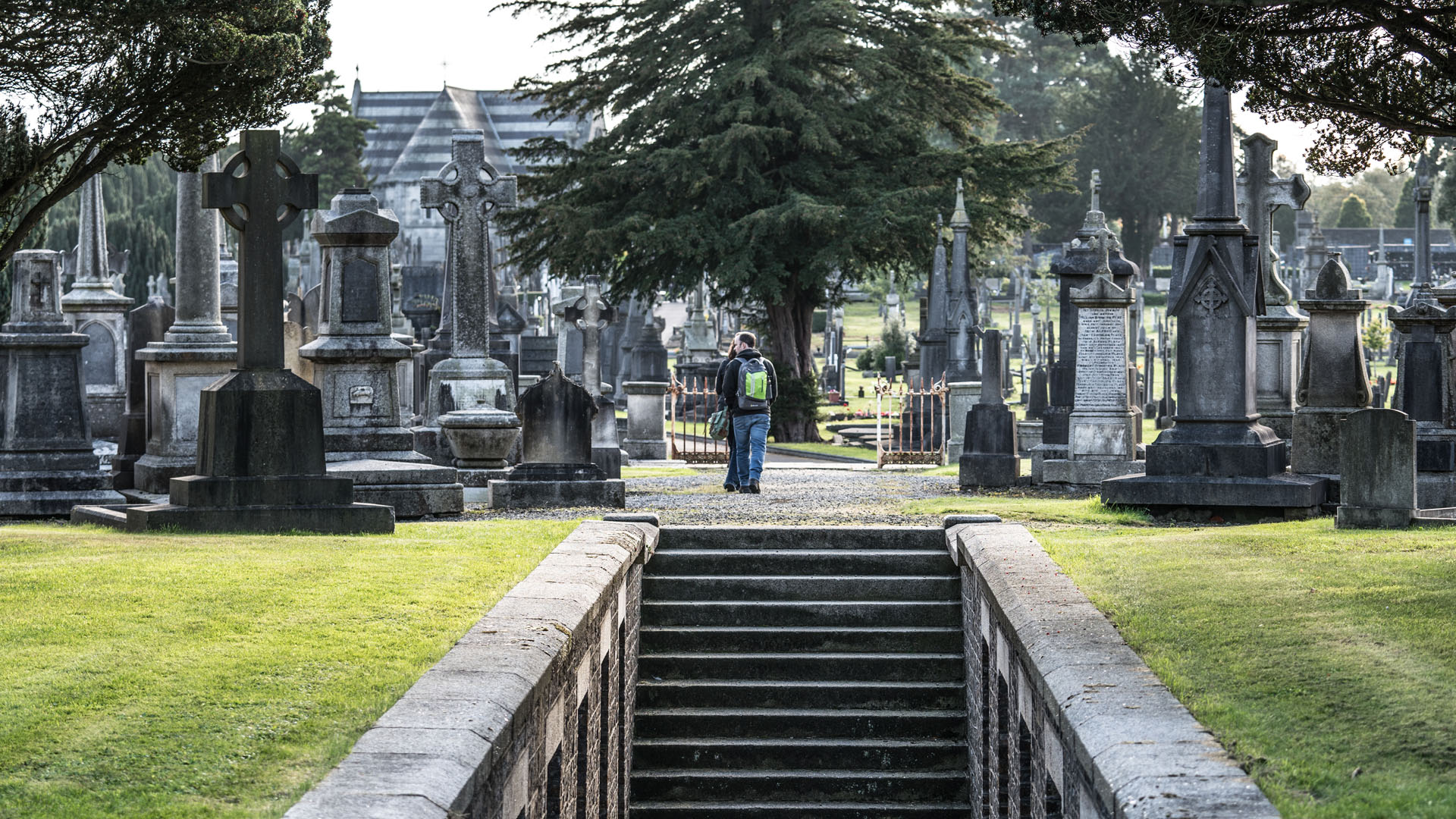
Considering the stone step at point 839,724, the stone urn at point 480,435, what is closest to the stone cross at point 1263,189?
the stone urn at point 480,435

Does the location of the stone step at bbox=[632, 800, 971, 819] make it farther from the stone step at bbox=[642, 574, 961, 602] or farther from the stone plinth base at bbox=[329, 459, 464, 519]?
the stone plinth base at bbox=[329, 459, 464, 519]

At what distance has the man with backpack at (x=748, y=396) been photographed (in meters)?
15.8

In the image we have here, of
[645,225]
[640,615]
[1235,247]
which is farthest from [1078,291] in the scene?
[645,225]

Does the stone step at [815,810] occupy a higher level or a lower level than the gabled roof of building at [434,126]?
lower

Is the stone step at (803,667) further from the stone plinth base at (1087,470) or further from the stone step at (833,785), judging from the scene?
the stone plinth base at (1087,470)

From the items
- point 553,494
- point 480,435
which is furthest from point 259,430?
point 480,435

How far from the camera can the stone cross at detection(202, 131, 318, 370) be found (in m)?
11.0

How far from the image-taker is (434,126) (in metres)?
90.6

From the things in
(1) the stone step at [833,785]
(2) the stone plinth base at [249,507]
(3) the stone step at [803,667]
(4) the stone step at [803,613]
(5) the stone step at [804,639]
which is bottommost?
(1) the stone step at [833,785]

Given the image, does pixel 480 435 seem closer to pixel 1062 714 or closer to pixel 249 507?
pixel 249 507

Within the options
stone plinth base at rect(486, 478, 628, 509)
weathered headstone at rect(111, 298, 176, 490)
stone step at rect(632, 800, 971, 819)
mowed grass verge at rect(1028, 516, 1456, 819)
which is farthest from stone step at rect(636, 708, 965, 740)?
weathered headstone at rect(111, 298, 176, 490)

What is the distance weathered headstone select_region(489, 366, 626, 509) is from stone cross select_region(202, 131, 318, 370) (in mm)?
3562

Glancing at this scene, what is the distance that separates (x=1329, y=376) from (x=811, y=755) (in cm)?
641

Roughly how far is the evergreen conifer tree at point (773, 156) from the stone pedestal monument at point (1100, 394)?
13.7 metres
